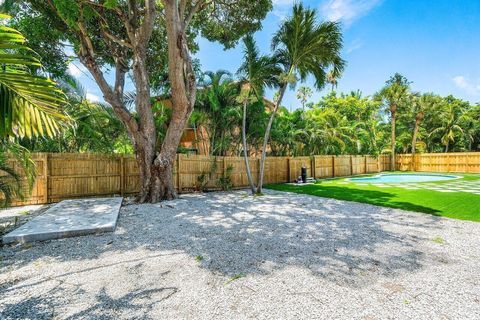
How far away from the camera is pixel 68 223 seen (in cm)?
518

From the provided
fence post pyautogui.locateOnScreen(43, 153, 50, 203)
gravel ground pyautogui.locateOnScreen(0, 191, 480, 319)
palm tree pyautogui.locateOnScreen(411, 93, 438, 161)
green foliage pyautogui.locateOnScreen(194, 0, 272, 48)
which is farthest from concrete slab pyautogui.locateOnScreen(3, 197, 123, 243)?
palm tree pyautogui.locateOnScreen(411, 93, 438, 161)

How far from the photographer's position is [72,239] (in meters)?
4.46

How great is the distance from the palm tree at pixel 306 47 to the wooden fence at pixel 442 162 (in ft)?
59.3

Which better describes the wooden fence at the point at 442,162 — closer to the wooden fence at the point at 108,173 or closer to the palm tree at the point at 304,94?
the palm tree at the point at 304,94

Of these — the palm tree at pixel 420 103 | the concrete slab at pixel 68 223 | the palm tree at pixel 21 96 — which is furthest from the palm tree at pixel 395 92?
the palm tree at pixel 21 96

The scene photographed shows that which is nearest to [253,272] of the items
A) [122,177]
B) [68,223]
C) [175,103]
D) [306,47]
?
[68,223]

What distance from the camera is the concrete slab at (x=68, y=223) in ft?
14.3

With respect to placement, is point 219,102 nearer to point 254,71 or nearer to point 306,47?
point 254,71

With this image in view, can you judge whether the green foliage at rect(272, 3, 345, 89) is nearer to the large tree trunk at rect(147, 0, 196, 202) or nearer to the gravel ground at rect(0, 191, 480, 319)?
the large tree trunk at rect(147, 0, 196, 202)

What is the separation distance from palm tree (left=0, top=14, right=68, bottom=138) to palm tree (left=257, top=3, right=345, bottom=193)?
8.55 meters

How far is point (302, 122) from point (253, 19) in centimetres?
776

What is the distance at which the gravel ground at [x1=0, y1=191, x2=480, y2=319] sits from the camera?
2299mm

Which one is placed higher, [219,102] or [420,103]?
[420,103]

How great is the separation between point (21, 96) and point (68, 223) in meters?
4.40
